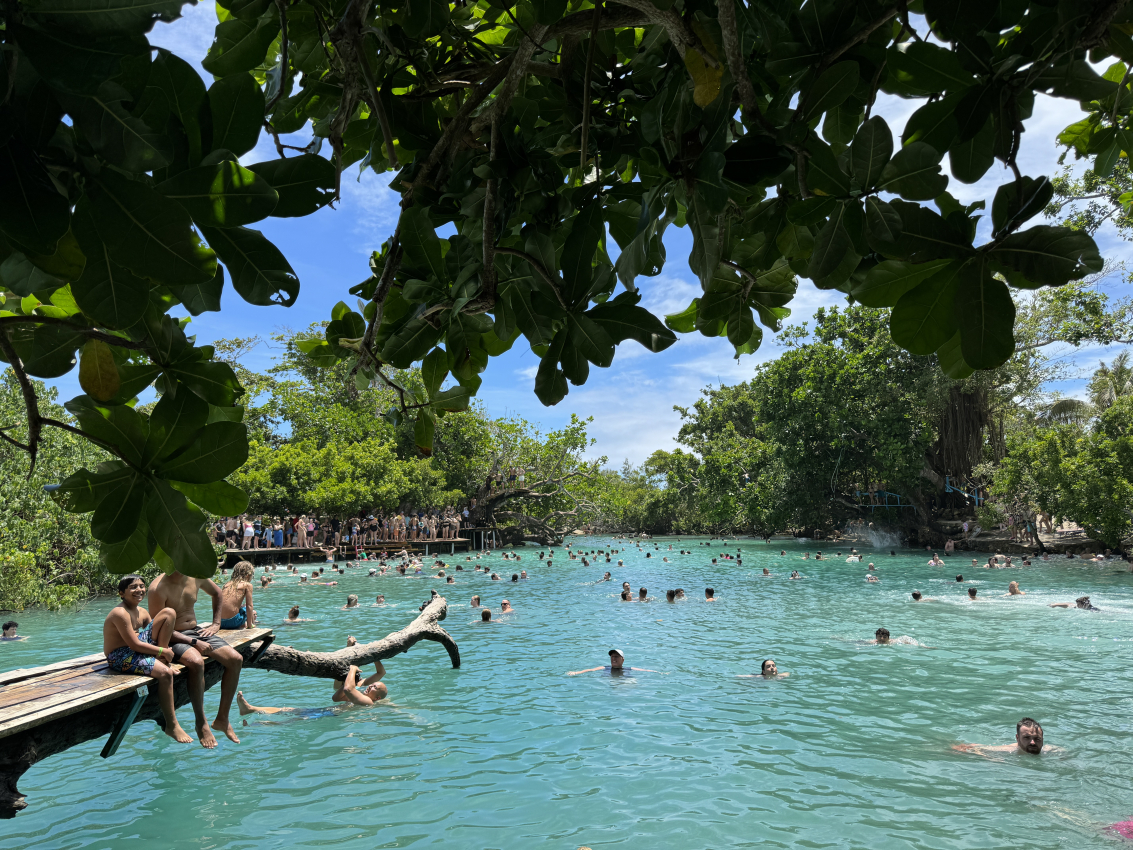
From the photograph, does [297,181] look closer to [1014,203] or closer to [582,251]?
[582,251]

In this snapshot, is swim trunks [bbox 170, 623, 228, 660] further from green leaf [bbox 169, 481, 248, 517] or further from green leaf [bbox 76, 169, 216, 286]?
green leaf [bbox 76, 169, 216, 286]

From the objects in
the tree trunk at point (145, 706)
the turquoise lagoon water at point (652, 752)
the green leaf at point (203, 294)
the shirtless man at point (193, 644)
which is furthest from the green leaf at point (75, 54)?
the shirtless man at point (193, 644)

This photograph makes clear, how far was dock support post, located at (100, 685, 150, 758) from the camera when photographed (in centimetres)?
527

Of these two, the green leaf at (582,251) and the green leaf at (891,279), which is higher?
the green leaf at (582,251)

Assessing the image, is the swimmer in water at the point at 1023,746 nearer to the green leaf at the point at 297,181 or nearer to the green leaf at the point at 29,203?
the green leaf at the point at 297,181

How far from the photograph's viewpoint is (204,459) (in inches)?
44.1

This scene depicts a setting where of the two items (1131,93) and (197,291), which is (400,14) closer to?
(197,291)

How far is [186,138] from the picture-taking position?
86 centimetres

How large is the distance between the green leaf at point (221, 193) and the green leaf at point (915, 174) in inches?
39.3

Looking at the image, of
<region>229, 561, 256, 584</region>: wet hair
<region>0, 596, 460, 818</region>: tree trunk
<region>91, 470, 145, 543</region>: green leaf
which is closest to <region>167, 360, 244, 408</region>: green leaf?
<region>91, 470, 145, 543</region>: green leaf

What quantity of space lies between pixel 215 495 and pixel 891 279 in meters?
1.32

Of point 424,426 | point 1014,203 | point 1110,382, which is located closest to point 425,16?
point 424,426

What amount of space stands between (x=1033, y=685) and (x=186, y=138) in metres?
13.2

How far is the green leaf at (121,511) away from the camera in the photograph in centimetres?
108
